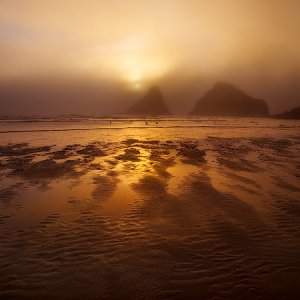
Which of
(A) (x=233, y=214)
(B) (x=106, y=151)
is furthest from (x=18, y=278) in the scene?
(B) (x=106, y=151)

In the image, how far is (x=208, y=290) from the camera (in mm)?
5617

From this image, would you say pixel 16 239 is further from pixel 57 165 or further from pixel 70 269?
pixel 57 165

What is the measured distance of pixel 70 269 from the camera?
6.38m

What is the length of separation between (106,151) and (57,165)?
6.77 m

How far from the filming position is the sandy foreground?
5.80 metres

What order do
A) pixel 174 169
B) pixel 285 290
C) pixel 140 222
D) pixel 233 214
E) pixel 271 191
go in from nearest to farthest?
1. pixel 285 290
2. pixel 140 222
3. pixel 233 214
4. pixel 271 191
5. pixel 174 169

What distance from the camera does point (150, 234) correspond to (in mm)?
8125

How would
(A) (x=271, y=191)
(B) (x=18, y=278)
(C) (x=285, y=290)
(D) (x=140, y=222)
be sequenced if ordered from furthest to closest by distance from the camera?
(A) (x=271, y=191)
(D) (x=140, y=222)
(B) (x=18, y=278)
(C) (x=285, y=290)

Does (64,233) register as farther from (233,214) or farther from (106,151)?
(106,151)

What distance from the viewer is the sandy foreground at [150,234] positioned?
5801mm

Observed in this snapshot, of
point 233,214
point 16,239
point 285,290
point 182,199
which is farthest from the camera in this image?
point 182,199

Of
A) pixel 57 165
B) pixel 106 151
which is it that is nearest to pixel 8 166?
pixel 57 165

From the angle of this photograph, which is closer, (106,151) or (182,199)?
(182,199)

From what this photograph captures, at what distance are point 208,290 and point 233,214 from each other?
4.22 metres
